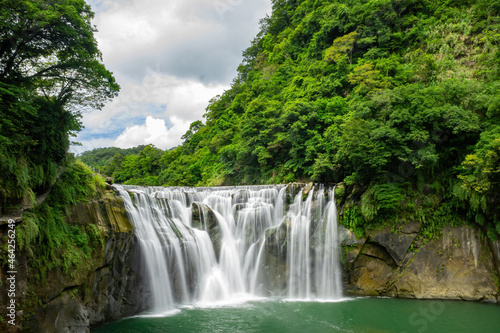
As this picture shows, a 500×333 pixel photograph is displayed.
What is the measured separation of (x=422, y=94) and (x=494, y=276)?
30.2 feet

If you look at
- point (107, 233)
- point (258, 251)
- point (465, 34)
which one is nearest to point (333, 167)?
point (258, 251)

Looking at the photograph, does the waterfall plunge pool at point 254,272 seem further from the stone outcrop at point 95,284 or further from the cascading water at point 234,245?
the stone outcrop at point 95,284

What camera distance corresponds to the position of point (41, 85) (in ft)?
32.3

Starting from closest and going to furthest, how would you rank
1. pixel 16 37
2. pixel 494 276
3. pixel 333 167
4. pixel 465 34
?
pixel 16 37, pixel 494 276, pixel 333 167, pixel 465 34

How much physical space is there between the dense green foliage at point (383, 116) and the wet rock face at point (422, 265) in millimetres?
833

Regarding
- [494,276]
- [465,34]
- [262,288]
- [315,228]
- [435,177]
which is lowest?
[262,288]

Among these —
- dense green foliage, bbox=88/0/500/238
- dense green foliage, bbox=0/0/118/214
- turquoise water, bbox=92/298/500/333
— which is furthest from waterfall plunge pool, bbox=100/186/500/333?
dense green foliage, bbox=0/0/118/214

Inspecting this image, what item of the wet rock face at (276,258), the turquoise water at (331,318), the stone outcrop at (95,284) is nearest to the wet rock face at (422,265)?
the turquoise water at (331,318)

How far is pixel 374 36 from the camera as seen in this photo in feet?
84.7

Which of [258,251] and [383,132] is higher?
[383,132]

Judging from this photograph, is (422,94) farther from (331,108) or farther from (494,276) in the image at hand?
(494,276)

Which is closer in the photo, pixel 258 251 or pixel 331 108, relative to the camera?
pixel 258 251

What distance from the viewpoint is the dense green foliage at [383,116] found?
14.0 m

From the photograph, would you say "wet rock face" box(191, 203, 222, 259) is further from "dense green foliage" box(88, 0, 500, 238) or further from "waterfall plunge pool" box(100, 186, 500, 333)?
"dense green foliage" box(88, 0, 500, 238)
